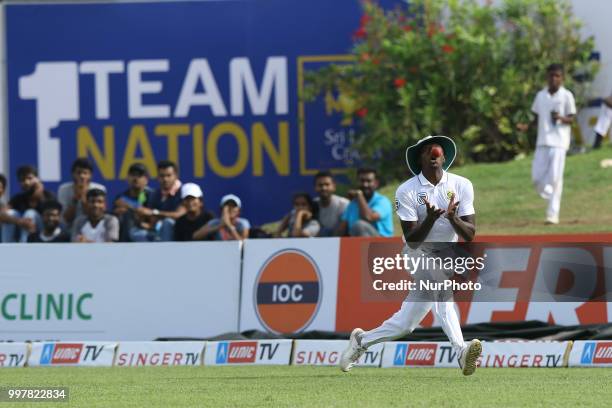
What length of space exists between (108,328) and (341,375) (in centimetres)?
381

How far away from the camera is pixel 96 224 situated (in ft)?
50.1

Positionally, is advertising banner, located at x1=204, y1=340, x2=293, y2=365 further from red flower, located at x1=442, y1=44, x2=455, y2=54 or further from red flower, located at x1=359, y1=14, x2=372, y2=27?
red flower, located at x1=359, y1=14, x2=372, y2=27

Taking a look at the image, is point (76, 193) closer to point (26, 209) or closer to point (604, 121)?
point (26, 209)

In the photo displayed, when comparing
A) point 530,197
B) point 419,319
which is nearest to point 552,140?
point 530,197

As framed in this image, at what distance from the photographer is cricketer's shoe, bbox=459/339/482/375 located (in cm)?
979

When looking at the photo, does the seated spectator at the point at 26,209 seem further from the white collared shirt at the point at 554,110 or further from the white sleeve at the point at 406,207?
the white sleeve at the point at 406,207

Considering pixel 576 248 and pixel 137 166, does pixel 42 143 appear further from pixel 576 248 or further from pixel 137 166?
pixel 576 248

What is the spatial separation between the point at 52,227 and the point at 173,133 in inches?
253

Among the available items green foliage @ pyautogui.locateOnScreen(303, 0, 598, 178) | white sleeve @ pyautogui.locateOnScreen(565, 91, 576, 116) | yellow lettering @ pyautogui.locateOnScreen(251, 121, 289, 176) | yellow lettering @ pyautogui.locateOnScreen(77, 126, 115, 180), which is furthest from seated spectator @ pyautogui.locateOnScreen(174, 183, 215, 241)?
yellow lettering @ pyautogui.locateOnScreen(77, 126, 115, 180)

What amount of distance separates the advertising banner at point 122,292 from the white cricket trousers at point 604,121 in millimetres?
7550

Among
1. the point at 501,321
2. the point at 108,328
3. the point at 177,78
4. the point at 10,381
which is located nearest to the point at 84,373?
the point at 10,381

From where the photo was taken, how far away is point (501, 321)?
43.3ft

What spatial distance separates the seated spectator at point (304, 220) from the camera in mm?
15211

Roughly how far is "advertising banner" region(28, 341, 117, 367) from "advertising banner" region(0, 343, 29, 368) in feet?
0.23
